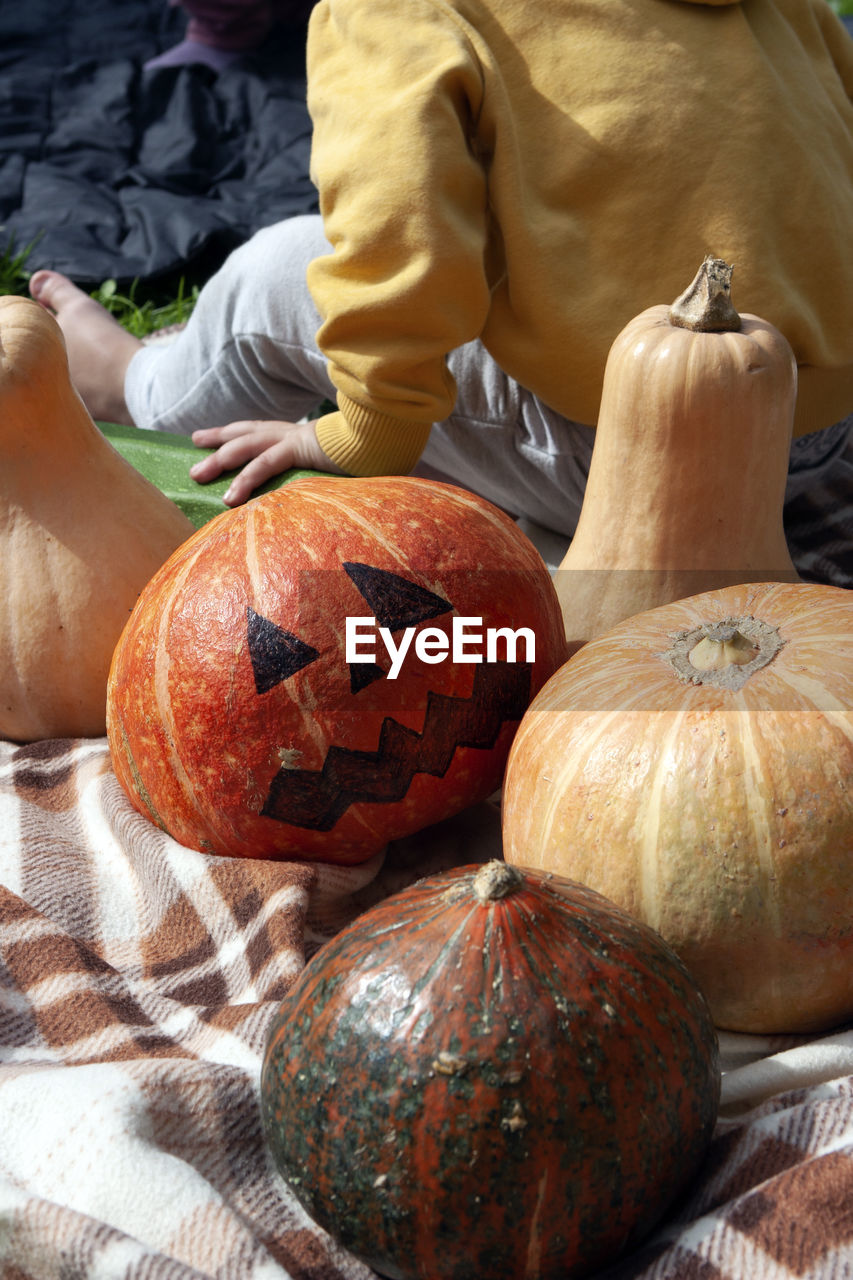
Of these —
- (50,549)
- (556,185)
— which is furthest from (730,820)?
(556,185)

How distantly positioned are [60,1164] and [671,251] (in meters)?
1.19

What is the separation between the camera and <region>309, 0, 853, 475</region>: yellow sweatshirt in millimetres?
1351

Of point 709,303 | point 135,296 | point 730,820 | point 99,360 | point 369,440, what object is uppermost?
point 709,303

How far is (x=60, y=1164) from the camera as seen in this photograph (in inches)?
28.0

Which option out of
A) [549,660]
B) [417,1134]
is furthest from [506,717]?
[417,1134]

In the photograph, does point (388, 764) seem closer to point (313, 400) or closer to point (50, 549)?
point (50, 549)

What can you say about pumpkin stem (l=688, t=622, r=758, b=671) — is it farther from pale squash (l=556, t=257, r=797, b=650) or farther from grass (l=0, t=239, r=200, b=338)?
grass (l=0, t=239, r=200, b=338)

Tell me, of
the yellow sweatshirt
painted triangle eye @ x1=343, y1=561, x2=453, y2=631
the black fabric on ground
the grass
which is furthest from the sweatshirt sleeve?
the black fabric on ground

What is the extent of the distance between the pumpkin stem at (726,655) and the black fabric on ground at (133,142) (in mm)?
2555

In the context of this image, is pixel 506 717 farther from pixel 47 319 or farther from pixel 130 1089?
pixel 47 319

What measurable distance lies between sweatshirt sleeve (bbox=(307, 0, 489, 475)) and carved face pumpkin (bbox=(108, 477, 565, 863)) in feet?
1.31

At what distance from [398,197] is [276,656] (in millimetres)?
642

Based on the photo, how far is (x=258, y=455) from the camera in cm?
179

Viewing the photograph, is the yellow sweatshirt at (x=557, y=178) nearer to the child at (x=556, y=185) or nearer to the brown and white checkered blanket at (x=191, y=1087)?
the child at (x=556, y=185)
